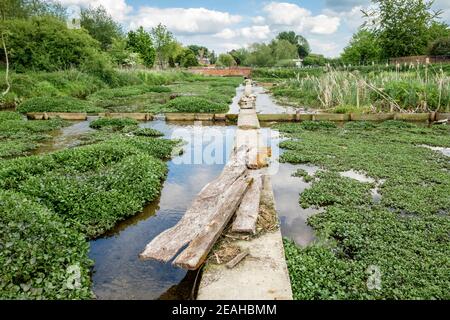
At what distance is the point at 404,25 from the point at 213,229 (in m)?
39.0

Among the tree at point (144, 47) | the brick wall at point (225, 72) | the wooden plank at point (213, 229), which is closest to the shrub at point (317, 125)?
the wooden plank at point (213, 229)

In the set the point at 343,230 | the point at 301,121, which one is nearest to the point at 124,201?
the point at 343,230

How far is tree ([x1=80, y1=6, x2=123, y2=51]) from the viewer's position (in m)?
41.0

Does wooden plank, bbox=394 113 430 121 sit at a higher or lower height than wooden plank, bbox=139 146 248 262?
higher

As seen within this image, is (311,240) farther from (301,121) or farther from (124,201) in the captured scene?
(301,121)

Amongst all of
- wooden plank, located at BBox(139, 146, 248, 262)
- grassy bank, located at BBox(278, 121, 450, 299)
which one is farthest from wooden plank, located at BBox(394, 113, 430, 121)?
wooden plank, located at BBox(139, 146, 248, 262)

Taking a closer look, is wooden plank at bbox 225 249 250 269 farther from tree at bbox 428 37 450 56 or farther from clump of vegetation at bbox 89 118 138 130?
tree at bbox 428 37 450 56

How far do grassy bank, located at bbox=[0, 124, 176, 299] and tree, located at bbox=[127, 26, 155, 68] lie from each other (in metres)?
36.6

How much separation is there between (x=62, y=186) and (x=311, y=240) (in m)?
3.32

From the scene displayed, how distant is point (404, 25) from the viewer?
35094 millimetres

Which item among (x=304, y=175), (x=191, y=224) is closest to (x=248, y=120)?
(x=304, y=175)

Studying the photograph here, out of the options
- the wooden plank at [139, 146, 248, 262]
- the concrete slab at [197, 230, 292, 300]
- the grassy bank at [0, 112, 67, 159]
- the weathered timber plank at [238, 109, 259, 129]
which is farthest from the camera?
the weathered timber plank at [238, 109, 259, 129]

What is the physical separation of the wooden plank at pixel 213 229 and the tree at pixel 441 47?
3269 centimetres

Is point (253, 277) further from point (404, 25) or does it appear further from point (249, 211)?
point (404, 25)
